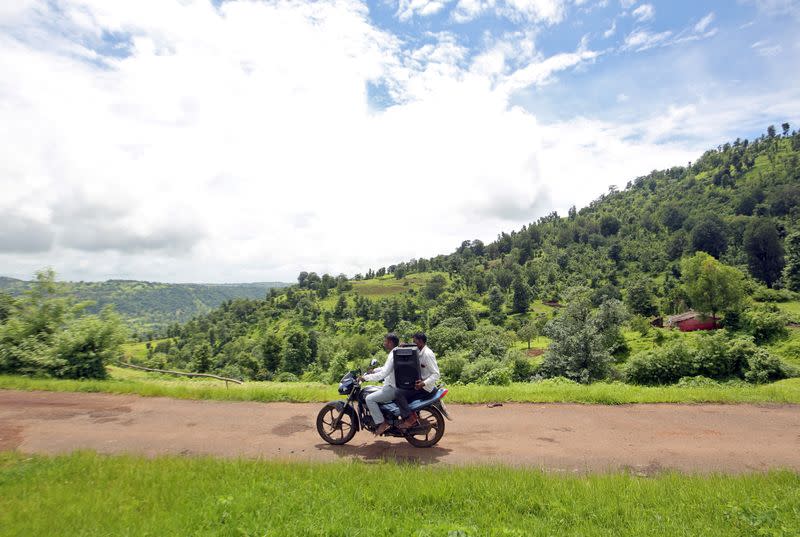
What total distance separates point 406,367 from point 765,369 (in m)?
38.1

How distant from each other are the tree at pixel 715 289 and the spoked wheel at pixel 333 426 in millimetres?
80305

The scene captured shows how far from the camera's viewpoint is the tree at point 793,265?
270 feet

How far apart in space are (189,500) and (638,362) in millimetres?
38966

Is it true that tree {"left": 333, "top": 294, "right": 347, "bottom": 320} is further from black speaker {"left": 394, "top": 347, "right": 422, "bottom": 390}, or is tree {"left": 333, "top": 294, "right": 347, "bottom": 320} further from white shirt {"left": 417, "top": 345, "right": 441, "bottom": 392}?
black speaker {"left": 394, "top": 347, "right": 422, "bottom": 390}

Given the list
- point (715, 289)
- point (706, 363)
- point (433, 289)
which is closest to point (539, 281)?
point (433, 289)

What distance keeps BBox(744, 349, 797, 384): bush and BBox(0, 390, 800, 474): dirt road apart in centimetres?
2829

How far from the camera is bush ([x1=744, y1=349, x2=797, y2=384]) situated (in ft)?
102

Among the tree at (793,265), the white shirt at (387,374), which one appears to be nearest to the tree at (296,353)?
the white shirt at (387,374)

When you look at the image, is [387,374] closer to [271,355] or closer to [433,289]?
[271,355]

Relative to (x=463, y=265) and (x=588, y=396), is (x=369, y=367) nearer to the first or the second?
(x=588, y=396)

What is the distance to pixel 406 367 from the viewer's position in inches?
304

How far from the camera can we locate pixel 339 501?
5.32 meters

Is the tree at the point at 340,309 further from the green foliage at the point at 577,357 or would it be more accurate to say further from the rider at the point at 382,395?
the rider at the point at 382,395

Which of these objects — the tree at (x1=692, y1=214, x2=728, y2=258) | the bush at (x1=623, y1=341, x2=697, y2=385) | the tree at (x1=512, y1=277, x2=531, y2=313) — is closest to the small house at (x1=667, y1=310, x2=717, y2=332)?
the bush at (x1=623, y1=341, x2=697, y2=385)
